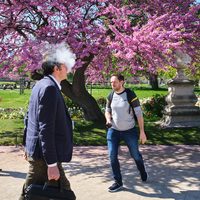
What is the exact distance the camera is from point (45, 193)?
2.47 meters

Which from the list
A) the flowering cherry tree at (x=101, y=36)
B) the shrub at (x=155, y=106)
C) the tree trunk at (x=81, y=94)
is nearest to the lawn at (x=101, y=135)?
the tree trunk at (x=81, y=94)

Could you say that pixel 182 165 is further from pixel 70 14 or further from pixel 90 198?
pixel 70 14

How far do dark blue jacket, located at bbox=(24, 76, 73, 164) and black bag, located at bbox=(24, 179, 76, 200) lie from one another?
296 millimetres

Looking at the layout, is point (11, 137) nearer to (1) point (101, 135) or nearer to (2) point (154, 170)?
(1) point (101, 135)

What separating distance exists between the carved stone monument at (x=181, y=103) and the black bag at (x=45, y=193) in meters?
6.84

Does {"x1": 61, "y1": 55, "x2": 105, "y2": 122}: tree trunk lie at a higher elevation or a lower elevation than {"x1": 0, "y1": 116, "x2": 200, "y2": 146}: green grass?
higher

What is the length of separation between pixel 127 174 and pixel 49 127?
273cm

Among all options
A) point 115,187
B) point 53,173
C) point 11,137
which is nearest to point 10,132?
point 11,137

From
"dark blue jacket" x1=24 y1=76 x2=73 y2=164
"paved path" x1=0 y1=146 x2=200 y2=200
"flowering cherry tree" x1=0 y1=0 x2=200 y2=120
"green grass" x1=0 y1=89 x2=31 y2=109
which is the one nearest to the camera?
"dark blue jacket" x1=24 y1=76 x2=73 y2=164

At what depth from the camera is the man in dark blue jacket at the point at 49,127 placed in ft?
7.73

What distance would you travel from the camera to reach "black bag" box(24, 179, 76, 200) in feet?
8.07

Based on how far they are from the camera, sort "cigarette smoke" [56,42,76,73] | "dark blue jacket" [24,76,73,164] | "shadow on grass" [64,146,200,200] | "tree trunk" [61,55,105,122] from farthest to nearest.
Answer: "tree trunk" [61,55,105,122]
"shadow on grass" [64,146,200,200]
"cigarette smoke" [56,42,76,73]
"dark blue jacket" [24,76,73,164]

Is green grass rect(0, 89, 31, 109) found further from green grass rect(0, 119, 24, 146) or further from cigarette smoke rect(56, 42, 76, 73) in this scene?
cigarette smoke rect(56, 42, 76, 73)

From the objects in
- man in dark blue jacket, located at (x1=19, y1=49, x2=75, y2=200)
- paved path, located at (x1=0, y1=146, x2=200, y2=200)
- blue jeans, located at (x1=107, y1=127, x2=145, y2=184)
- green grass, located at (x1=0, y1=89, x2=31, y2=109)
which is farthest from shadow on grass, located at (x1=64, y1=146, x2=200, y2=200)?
green grass, located at (x1=0, y1=89, x2=31, y2=109)
